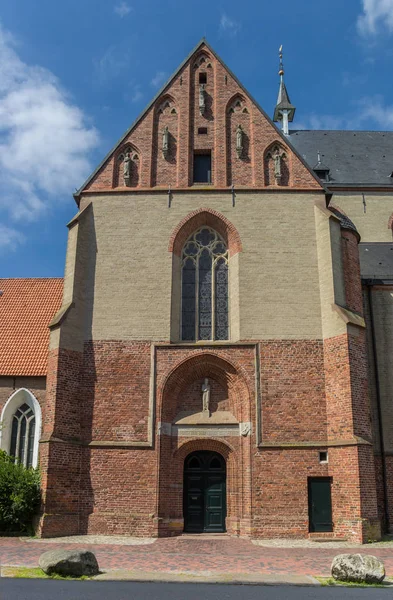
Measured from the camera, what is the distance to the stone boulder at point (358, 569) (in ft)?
30.9

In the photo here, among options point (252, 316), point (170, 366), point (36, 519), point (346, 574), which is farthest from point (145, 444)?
point (346, 574)

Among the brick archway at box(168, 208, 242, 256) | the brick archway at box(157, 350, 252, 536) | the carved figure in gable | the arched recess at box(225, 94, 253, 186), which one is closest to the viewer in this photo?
the brick archway at box(157, 350, 252, 536)

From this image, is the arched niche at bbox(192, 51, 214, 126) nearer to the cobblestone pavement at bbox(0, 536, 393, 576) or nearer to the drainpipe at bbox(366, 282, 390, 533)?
the drainpipe at bbox(366, 282, 390, 533)

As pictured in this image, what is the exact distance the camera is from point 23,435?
19.2 meters

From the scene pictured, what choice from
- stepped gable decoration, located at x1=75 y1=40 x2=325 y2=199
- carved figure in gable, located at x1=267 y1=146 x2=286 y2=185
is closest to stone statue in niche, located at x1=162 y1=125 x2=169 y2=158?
stepped gable decoration, located at x1=75 y1=40 x2=325 y2=199

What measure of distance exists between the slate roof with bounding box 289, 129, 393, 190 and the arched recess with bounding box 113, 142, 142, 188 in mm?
12012

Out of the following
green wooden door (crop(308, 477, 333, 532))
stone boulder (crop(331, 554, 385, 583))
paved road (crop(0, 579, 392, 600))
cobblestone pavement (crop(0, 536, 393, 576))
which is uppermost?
green wooden door (crop(308, 477, 333, 532))

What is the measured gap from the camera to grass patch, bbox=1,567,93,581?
372 inches

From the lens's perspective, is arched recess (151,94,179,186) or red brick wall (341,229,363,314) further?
arched recess (151,94,179,186)

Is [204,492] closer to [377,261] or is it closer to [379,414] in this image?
[379,414]

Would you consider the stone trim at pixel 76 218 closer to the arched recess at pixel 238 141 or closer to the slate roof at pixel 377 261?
Result: the arched recess at pixel 238 141

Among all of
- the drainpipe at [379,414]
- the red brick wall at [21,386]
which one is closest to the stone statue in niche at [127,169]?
the red brick wall at [21,386]

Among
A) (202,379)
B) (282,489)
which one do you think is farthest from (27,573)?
(202,379)

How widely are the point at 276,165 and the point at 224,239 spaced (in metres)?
3.03
